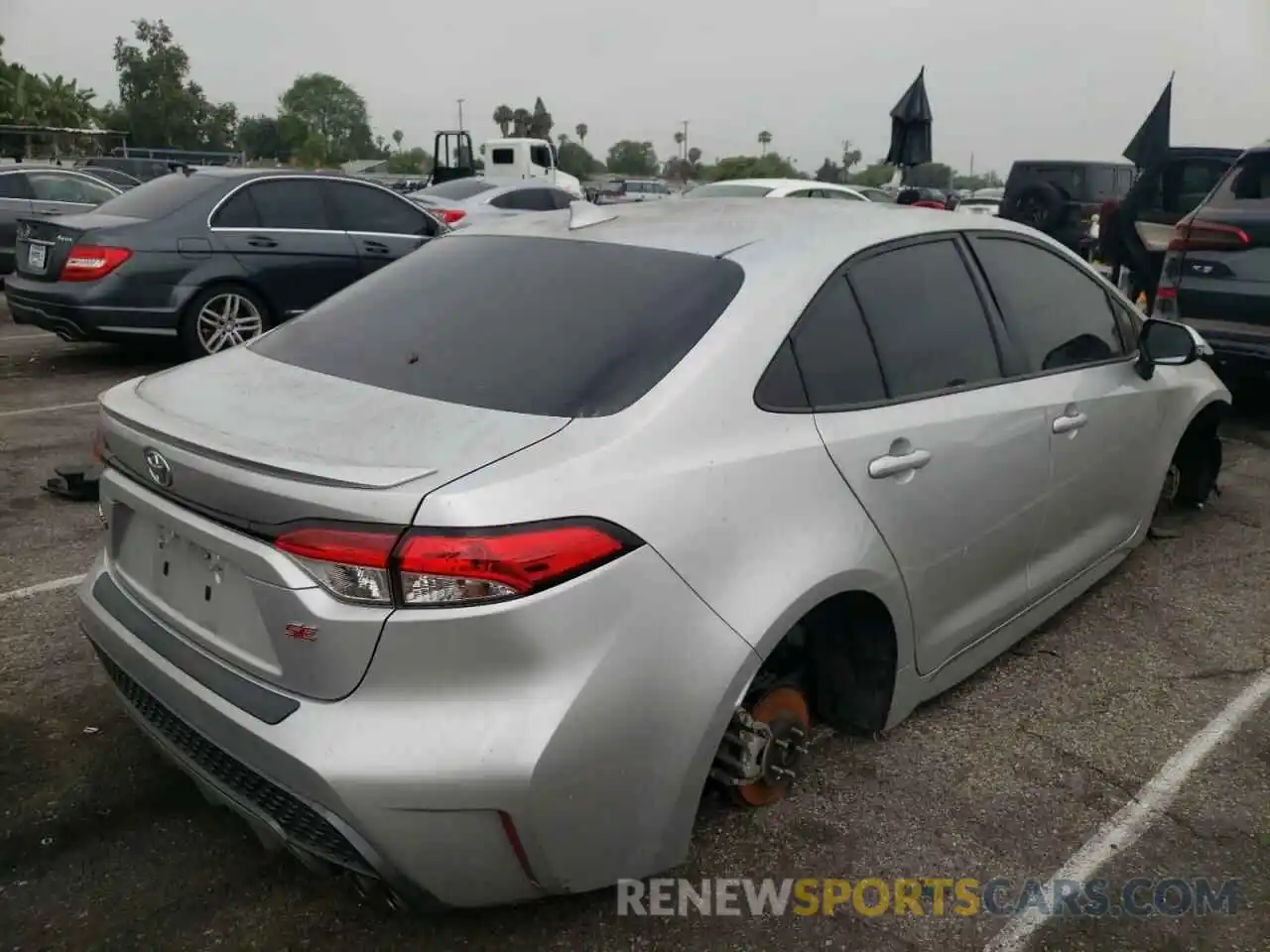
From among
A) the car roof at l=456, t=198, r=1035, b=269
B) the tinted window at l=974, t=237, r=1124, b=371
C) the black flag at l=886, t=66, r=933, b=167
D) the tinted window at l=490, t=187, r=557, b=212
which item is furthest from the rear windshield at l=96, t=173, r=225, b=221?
the black flag at l=886, t=66, r=933, b=167

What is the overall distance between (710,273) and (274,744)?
147 centimetres

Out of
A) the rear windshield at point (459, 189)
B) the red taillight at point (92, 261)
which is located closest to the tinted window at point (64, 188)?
the rear windshield at point (459, 189)

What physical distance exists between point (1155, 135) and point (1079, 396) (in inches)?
386

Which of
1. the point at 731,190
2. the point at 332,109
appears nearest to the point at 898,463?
the point at 731,190

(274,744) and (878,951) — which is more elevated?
(274,744)

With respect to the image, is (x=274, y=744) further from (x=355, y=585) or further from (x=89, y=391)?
(x=89, y=391)

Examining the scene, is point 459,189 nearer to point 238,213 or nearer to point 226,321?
point 238,213

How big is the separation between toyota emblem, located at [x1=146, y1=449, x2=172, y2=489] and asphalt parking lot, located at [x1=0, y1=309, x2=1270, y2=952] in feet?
3.12

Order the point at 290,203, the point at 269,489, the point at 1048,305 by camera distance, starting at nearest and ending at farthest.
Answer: the point at 269,489, the point at 1048,305, the point at 290,203

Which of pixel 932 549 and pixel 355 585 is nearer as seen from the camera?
pixel 355 585

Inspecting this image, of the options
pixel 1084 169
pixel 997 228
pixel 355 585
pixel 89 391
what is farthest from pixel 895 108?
pixel 355 585

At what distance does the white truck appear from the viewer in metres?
25.1

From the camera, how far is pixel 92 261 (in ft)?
24.3

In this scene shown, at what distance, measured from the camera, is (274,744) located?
1943 millimetres
